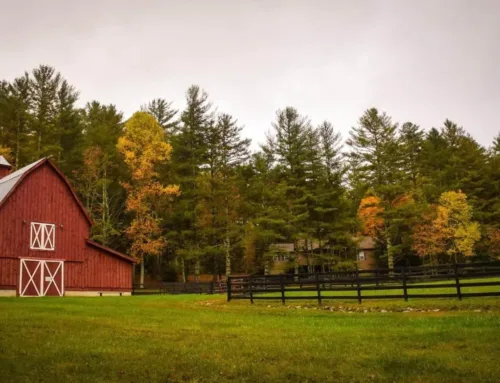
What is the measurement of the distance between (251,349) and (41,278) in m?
25.9

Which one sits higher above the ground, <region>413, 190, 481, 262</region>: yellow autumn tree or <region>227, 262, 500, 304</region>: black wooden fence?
<region>413, 190, 481, 262</region>: yellow autumn tree

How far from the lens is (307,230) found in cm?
4597

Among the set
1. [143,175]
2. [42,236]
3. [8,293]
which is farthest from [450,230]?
[8,293]

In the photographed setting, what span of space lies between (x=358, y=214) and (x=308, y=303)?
32423 mm

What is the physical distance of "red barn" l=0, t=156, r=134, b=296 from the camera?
1160 inches

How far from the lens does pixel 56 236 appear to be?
32594 mm

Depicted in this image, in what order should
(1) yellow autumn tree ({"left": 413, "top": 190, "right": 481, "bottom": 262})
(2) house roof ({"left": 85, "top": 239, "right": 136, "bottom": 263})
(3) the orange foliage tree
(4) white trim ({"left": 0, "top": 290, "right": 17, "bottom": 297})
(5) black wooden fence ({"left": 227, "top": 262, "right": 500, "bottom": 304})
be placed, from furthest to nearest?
(3) the orange foliage tree, (1) yellow autumn tree ({"left": 413, "top": 190, "right": 481, "bottom": 262}), (2) house roof ({"left": 85, "top": 239, "right": 136, "bottom": 263}), (4) white trim ({"left": 0, "top": 290, "right": 17, "bottom": 297}), (5) black wooden fence ({"left": 227, "top": 262, "right": 500, "bottom": 304})

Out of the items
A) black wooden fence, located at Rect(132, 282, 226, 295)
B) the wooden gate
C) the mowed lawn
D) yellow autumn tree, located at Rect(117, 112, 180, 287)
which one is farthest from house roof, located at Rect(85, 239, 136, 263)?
the mowed lawn

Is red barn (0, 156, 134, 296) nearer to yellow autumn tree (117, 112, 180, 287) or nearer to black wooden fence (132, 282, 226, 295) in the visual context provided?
black wooden fence (132, 282, 226, 295)

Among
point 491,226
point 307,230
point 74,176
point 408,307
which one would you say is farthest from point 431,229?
point 74,176

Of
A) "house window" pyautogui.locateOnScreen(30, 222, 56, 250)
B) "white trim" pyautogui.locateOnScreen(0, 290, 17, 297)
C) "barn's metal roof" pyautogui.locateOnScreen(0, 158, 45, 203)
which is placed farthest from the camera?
"house window" pyautogui.locateOnScreen(30, 222, 56, 250)

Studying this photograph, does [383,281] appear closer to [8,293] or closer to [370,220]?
[8,293]

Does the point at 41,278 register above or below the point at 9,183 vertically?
below

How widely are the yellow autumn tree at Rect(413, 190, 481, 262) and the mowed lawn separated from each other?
33.5m
